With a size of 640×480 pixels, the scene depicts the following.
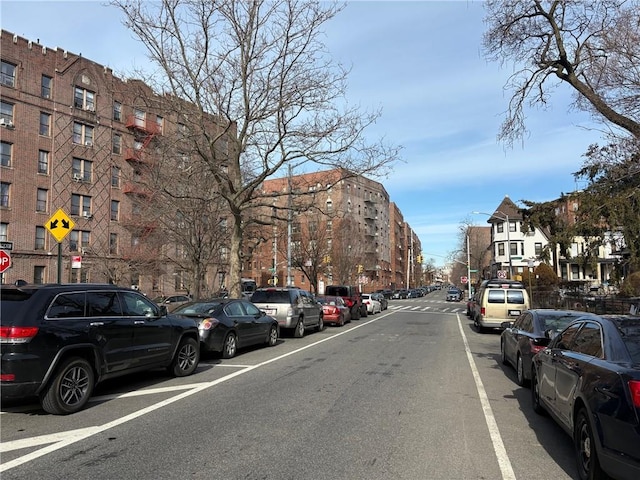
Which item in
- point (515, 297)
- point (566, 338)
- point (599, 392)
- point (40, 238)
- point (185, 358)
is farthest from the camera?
point (40, 238)

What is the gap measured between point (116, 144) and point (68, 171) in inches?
225

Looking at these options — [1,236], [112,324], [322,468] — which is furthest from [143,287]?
[322,468]

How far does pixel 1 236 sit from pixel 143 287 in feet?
40.6

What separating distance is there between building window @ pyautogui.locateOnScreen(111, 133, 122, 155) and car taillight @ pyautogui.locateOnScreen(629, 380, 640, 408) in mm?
46569

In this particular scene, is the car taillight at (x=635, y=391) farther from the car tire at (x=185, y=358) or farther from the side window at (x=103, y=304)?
the car tire at (x=185, y=358)

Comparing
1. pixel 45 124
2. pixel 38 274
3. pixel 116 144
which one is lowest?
pixel 38 274

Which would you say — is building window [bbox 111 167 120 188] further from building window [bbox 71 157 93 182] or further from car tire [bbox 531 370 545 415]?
car tire [bbox 531 370 545 415]

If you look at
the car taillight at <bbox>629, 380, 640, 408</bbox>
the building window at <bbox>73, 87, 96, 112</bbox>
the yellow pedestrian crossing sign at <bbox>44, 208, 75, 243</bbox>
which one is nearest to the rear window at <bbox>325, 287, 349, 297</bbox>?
the yellow pedestrian crossing sign at <bbox>44, 208, 75, 243</bbox>

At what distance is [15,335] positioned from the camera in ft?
19.2

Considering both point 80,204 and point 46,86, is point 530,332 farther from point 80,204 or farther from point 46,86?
point 46,86

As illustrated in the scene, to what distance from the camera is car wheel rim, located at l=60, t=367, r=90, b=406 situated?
20.9 ft

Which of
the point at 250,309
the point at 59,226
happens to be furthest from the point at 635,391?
the point at 59,226

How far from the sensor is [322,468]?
459cm

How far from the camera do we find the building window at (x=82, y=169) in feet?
136
